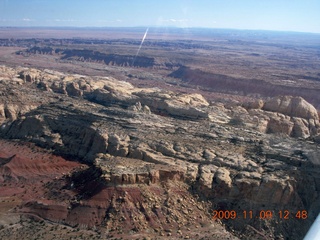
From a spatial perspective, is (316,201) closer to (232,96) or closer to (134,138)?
(134,138)

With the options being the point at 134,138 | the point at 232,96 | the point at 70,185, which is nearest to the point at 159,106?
the point at 134,138

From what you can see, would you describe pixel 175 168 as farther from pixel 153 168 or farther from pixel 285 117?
pixel 285 117

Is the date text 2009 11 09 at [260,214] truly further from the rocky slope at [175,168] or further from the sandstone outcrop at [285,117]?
the sandstone outcrop at [285,117]

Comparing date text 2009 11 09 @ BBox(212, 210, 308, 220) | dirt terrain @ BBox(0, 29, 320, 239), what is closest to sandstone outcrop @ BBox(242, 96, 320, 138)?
dirt terrain @ BBox(0, 29, 320, 239)

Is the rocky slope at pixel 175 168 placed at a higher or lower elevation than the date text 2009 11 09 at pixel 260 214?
higher

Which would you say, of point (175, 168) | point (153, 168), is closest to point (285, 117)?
point (175, 168)

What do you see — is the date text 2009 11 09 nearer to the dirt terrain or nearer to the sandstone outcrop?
the dirt terrain

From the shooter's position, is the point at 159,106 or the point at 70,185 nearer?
the point at 70,185

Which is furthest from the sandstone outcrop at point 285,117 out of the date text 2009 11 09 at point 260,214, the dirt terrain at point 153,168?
the date text 2009 11 09 at point 260,214
